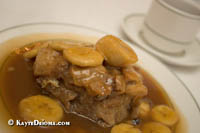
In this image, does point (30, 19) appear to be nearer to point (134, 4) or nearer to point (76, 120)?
point (76, 120)

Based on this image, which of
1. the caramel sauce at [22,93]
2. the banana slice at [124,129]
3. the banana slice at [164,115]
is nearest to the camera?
the caramel sauce at [22,93]

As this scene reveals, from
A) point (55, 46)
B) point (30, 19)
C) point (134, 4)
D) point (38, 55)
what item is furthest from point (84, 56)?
point (134, 4)

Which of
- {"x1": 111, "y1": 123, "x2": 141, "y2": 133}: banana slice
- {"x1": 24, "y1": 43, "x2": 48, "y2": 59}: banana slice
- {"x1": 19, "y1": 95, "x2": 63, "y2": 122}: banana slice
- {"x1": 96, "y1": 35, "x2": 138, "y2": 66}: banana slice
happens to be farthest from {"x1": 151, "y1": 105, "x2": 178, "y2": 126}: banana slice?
{"x1": 24, "y1": 43, "x2": 48, "y2": 59}: banana slice

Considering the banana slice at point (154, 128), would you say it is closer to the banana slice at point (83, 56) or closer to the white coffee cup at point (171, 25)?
the banana slice at point (83, 56)

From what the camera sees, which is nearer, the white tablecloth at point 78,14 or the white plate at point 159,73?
the white plate at point 159,73

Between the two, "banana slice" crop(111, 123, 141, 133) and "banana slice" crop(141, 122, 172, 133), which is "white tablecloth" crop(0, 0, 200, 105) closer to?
"banana slice" crop(141, 122, 172, 133)

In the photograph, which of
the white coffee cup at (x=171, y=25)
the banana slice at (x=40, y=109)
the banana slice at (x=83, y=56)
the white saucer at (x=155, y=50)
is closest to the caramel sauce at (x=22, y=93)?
the banana slice at (x=40, y=109)

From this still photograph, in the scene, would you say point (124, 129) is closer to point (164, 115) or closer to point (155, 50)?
point (164, 115)
